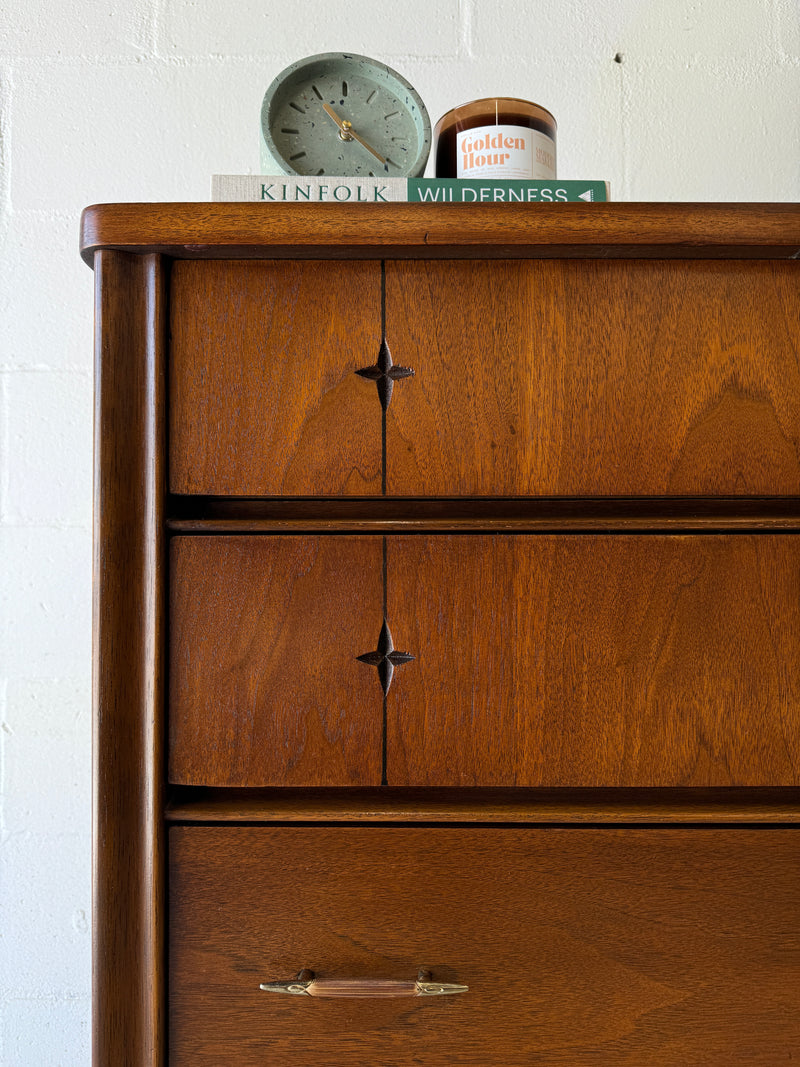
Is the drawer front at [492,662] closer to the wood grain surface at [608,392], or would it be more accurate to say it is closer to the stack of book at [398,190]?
the wood grain surface at [608,392]

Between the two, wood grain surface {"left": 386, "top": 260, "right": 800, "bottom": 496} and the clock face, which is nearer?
wood grain surface {"left": 386, "top": 260, "right": 800, "bottom": 496}

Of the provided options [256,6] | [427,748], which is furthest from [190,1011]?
[256,6]

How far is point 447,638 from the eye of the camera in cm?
56

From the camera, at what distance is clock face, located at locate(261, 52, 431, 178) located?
68cm

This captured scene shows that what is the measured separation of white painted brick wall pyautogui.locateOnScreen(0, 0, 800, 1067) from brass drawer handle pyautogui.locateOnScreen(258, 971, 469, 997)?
20.4 inches

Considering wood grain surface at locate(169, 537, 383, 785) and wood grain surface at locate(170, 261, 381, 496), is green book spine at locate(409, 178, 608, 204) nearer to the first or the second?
wood grain surface at locate(170, 261, 381, 496)

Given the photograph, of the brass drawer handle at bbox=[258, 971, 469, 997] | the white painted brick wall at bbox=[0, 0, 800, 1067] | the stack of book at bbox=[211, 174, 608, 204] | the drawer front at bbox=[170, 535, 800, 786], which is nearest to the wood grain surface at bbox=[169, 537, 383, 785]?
the drawer front at bbox=[170, 535, 800, 786]

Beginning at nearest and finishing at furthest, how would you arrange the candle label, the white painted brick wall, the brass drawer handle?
the brass drawer handle < the candle label < the white painted brick wall

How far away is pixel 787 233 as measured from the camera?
1.80 feet

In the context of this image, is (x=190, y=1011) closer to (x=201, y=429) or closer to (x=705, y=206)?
(x=201, y=429)

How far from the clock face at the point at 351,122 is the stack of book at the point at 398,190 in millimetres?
59

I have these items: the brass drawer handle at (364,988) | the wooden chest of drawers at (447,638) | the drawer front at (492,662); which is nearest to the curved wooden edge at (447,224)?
the wooden chest of drawers at (447,638)

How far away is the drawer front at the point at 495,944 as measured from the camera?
0.55m

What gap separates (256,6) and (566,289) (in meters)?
0.67
